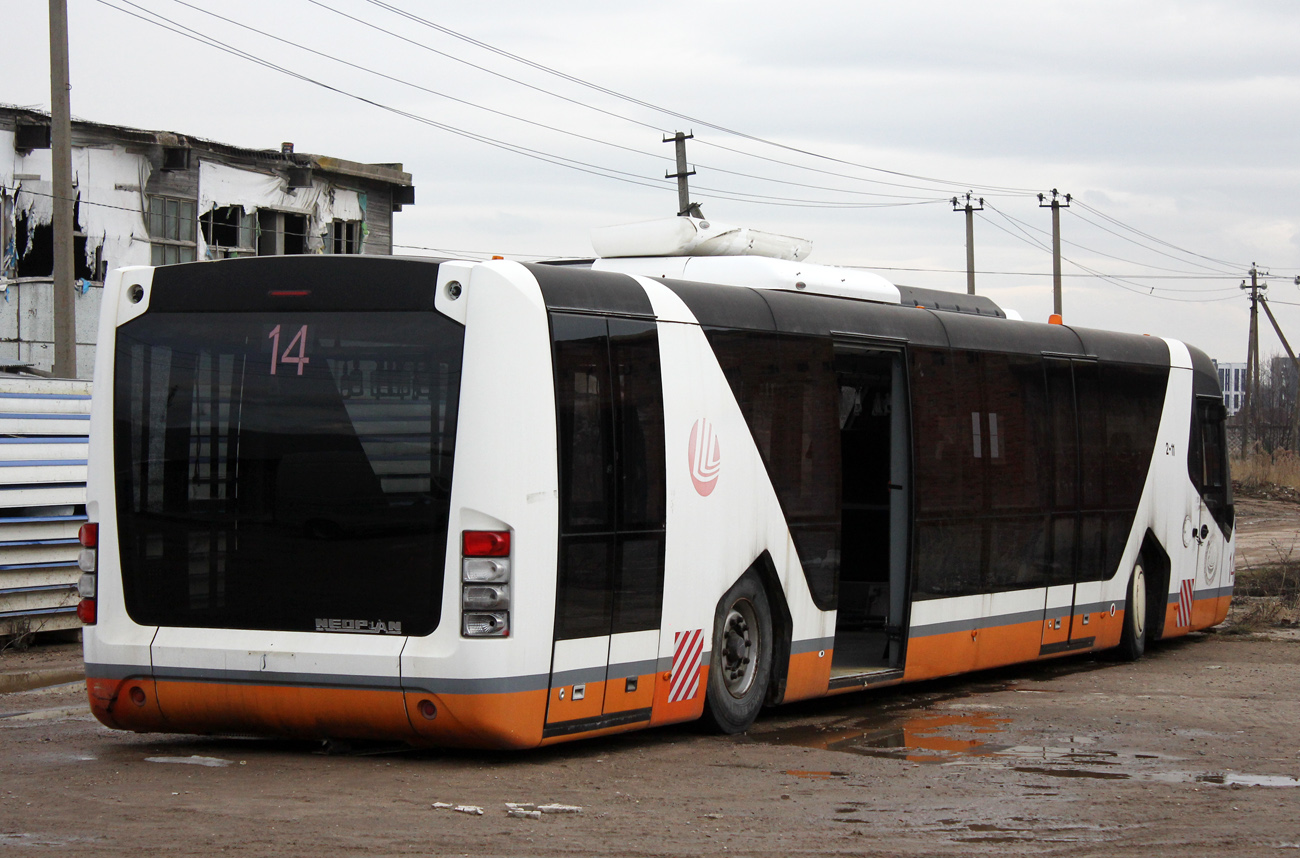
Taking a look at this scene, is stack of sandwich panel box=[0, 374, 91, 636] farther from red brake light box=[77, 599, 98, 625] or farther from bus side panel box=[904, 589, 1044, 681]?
bus side panel box=[904, 589, 1044, 681]

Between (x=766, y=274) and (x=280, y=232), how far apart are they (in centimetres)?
2161

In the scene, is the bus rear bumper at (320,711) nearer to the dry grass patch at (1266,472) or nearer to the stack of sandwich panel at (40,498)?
the stack of sandwich panel at (40,498)

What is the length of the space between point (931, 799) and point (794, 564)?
286cm

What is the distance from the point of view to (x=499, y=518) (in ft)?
26.1

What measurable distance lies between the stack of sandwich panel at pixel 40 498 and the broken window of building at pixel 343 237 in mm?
18225


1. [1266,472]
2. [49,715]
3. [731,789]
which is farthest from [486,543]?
[1266,472]

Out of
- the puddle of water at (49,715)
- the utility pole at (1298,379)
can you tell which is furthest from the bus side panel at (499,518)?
the utility pole at (1298,379)

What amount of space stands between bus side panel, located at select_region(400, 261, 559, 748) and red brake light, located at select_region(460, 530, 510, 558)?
1.2 inches

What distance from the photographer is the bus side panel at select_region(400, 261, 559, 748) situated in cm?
793

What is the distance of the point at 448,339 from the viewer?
814 centimetres

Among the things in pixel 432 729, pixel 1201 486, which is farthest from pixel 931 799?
pixel 1201 486

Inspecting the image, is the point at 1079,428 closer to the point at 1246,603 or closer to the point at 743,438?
the point at 743,438

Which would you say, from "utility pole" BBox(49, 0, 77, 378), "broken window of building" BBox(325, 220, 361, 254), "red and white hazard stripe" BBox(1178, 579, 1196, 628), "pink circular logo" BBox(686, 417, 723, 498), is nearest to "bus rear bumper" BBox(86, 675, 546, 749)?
"pink circular logo" BBox(686, 417, 723, 498)

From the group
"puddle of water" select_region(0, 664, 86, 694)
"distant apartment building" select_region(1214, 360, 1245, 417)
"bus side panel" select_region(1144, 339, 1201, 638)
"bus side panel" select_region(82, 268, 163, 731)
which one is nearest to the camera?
"bus side panel" select_region(82, 268, 163, 731)
